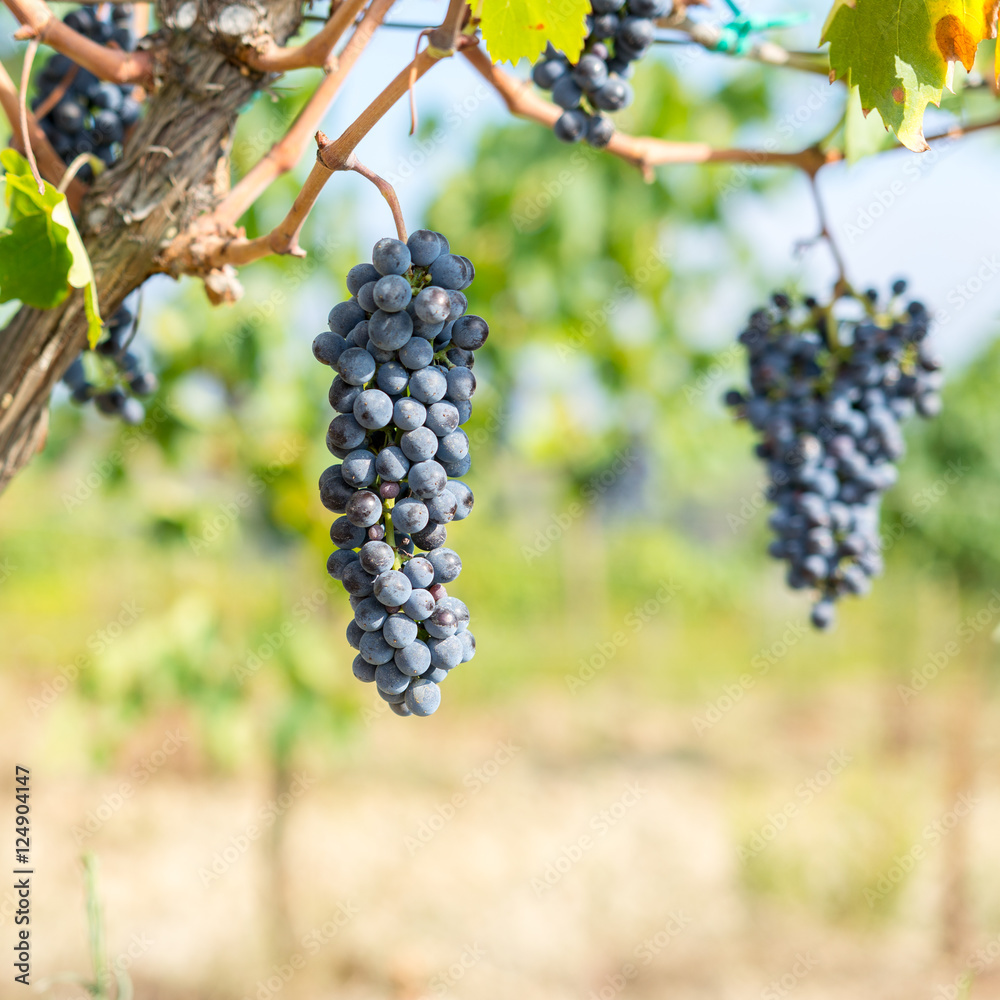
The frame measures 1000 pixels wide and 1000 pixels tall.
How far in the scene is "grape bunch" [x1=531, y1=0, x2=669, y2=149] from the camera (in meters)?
1.11

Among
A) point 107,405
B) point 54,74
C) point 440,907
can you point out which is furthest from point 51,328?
point 440,907

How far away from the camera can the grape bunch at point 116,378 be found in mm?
1260

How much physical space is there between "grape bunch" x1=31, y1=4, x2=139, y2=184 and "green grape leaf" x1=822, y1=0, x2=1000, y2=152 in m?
0.90

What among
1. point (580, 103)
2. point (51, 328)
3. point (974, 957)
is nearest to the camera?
point (51, 328)

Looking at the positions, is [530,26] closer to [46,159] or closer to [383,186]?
[383,186]

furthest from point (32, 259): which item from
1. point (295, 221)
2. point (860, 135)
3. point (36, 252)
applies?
point (860, 135)

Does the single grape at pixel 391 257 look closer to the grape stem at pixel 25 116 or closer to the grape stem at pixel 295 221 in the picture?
the grape stem at pixel 295 221

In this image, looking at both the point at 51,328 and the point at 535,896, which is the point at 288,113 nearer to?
the point at 51,328

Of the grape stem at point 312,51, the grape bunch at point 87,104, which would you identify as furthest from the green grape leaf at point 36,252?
the grape bunch at point 87,104

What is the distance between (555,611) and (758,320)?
10.4m

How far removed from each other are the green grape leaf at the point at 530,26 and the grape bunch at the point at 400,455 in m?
0.28

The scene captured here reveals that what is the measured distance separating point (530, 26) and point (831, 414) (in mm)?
792

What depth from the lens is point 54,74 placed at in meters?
1.27

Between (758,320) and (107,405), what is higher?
(758,320)
